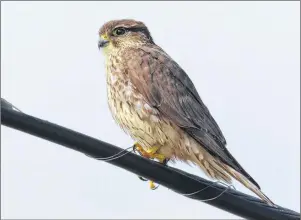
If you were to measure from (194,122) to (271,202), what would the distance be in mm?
1523

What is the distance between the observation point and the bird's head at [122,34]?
808cm

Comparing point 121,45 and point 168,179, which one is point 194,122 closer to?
point 121,45

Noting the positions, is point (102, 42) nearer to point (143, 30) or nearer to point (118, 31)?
point (118, 31)

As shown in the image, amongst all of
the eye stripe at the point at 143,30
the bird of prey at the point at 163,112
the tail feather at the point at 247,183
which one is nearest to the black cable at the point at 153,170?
the tail feather at the point at 247,183

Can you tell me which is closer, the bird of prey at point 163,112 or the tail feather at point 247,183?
the tail feather at point 247,183

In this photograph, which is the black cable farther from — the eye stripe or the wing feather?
the eye stripe

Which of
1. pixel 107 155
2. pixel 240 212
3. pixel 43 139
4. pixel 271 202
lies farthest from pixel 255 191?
pixel 43 139

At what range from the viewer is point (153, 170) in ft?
16.9

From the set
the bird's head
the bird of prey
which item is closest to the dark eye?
the bird's head

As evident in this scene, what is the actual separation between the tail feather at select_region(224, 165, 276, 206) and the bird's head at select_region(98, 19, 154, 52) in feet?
6.29

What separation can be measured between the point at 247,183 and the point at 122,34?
2.44m

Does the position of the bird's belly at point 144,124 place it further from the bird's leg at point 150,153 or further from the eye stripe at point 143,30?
the eye stripe at point 143,30

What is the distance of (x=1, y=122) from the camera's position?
443cm

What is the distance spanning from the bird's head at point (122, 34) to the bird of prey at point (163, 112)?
0.17 meters
